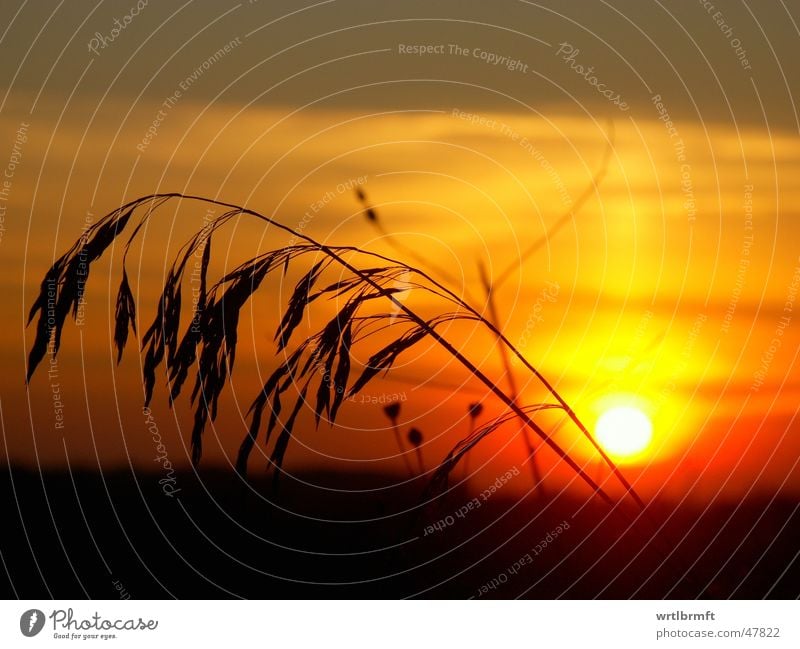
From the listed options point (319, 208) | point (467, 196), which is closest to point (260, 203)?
point (319, 208)

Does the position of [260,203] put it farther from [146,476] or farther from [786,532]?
[786,532]

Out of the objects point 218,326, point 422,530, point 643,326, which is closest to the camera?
point 218,326

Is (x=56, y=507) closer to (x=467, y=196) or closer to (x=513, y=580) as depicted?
(x=513, y=580)

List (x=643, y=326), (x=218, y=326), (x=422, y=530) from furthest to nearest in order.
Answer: (x=643, y=326)
(x=422, y=530)
(x=218, y=326)

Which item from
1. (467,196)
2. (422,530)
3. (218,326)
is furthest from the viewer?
(467,196)

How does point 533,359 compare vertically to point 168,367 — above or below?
above

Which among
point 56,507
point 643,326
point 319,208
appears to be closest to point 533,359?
point 643,326

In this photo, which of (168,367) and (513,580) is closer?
(168,367)
